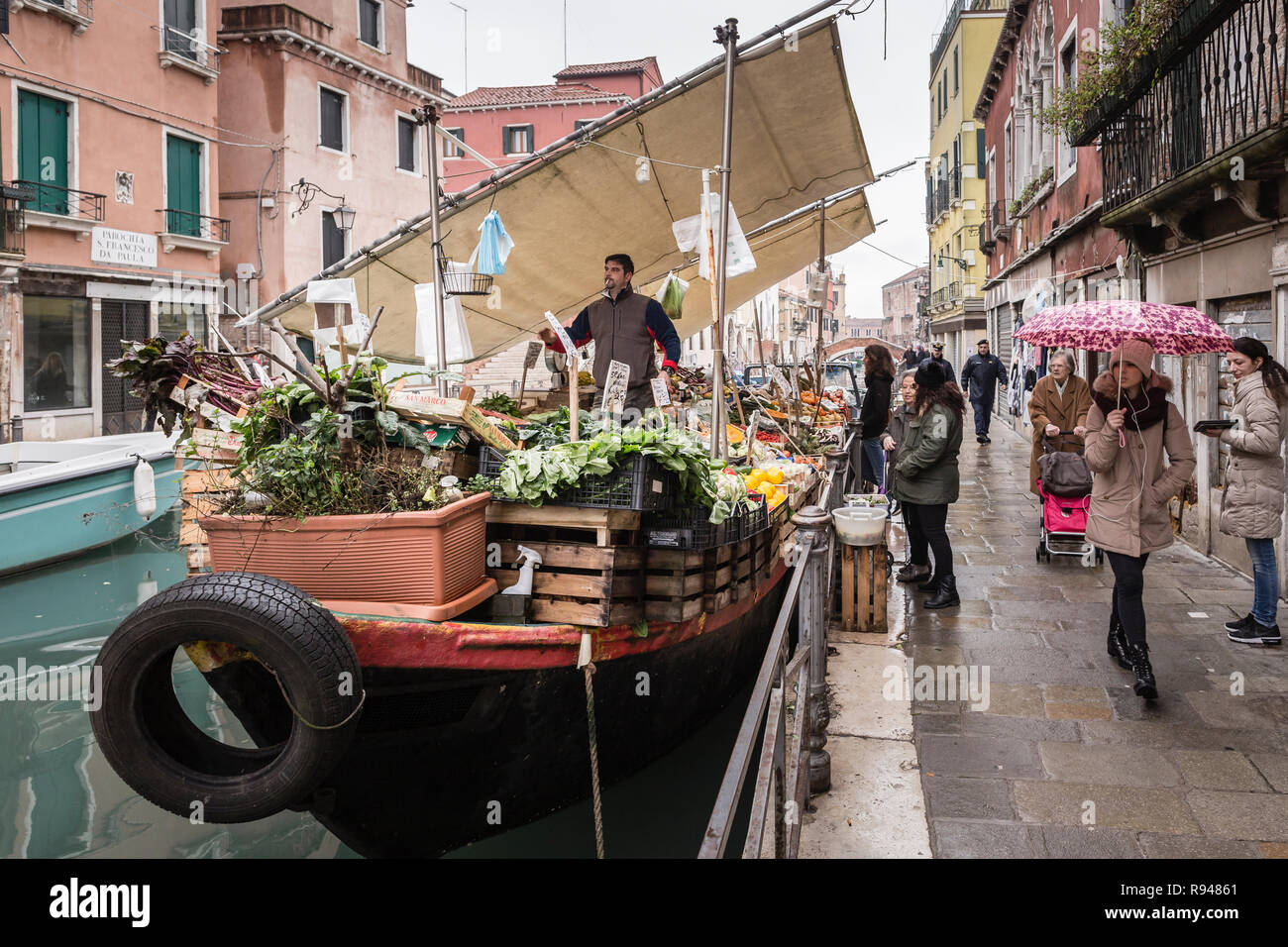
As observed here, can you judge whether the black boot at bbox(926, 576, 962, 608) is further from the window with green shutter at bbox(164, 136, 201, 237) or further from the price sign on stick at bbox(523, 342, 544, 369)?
the window with green shutter at bbox(164, 136, 201, 237)

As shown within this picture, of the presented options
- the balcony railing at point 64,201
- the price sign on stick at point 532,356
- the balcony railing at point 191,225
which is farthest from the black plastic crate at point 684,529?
the balcony railing at point 191,225

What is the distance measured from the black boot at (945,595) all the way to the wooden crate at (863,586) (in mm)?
747

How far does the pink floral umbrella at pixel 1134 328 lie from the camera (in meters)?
5.39

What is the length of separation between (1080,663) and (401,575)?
13.3 feet

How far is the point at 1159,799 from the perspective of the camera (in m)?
3.96

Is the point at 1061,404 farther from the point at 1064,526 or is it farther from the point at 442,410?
the point at 442,410

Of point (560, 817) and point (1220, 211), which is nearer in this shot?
point (560, 817)

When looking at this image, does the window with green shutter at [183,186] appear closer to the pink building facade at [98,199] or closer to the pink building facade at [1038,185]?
the pink building facade at [98,199]

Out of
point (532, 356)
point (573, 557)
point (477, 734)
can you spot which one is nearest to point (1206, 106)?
point (532, 356)

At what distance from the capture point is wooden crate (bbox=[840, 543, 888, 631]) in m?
6.34

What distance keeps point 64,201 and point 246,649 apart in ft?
63.7

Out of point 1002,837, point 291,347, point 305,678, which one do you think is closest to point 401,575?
point 305,678
